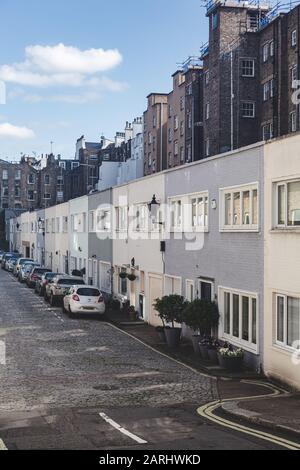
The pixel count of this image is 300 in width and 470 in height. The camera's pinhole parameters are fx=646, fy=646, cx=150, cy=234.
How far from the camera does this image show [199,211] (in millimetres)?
22250

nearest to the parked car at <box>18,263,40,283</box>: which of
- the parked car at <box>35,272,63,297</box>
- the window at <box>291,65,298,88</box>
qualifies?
the parked car at <box>35,272,63,297</box>

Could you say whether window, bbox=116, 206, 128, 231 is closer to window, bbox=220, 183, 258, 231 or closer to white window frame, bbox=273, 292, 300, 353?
window, bbox=220, 183, 258, 231

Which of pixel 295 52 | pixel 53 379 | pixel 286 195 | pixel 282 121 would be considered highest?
pixel 295 52

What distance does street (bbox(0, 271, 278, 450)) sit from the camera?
1050 centimetres

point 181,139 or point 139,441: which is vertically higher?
point 181,139

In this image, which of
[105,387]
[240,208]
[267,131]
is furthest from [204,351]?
[267,131]

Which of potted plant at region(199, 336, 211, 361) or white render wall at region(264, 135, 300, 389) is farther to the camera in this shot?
potted plant at region(199, 336, 211, 361)

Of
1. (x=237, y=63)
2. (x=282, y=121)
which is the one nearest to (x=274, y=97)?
(x=282, y=121)

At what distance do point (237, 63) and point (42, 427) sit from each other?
152 feet

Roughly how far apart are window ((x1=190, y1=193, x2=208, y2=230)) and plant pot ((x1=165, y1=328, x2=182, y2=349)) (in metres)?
3.58

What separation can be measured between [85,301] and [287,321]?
14.2 m

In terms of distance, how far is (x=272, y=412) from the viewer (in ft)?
40.8
